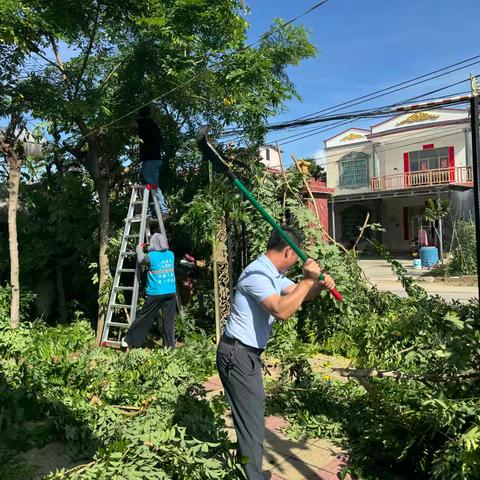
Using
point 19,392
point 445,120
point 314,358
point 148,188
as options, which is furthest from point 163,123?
point 445,120

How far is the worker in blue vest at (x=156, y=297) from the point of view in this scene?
20.5ft

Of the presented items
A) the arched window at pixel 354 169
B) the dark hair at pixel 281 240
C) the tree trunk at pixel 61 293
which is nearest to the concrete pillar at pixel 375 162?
the arched window at pixel 354 169

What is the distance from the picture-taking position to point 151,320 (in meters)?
6.31

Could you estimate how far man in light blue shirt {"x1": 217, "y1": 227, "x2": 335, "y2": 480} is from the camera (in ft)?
9.19

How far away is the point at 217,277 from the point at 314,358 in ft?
5.55

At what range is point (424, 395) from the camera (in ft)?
10.9

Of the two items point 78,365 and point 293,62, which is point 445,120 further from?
point 78,365

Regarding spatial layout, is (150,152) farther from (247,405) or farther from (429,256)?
(429,256)

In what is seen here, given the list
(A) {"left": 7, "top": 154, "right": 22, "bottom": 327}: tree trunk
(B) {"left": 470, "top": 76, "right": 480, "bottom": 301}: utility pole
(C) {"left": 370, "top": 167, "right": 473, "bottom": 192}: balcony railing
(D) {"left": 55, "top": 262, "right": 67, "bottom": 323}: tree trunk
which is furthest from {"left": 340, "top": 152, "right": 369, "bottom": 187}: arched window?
(B) {"left": 470, "top": 76, "right": 480, "bottom": 301}: utility pole

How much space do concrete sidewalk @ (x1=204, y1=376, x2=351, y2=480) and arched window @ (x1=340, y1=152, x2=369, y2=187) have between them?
25.9 m

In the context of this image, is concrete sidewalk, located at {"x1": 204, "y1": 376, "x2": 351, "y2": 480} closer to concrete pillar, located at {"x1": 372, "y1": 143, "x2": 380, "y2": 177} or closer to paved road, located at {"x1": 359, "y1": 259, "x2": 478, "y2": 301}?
paved road, located at {"x1": 359, "y1": 259, "x2": 478, "y2": 301}

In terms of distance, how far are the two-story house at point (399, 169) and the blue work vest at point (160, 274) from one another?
57.1 ft

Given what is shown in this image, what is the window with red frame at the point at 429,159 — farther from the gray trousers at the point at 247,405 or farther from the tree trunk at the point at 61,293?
the gray trousers at the point at 247,405

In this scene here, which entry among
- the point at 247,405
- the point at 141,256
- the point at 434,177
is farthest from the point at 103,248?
the point at 434,177
